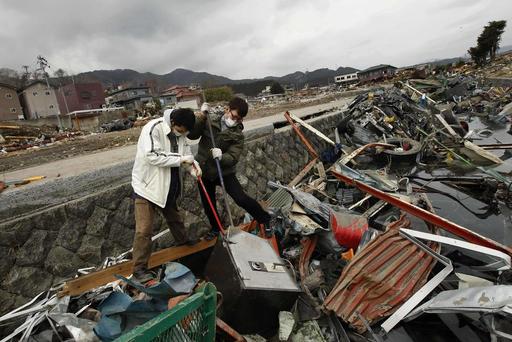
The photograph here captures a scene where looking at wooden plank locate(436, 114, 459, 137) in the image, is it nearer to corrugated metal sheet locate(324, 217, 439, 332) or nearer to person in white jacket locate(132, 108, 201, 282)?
corrugated metal sheet locate(324, 217, 439, 332)

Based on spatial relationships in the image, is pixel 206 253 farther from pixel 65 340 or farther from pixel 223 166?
pixel 65 340

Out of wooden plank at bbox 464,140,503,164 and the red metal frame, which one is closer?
the red metal frame

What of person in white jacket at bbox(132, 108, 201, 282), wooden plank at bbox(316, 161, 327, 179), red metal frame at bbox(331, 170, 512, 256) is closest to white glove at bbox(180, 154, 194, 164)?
person in white jacket at bbox(132, 108, 201, 282)

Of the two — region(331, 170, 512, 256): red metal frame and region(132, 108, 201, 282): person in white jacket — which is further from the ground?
region(132, 108, 201, 282): person in white jacket

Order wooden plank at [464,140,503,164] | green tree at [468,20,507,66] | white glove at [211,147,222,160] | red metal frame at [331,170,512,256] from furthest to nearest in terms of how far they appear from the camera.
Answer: green tree at [468,20,507,66] < wooden plank at [464,140,503,164] < white glove at [211,147,222,160] < red metal frame at [331,170,512,256]

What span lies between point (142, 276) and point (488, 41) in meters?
43.9

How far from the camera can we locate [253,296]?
2617 millimetres

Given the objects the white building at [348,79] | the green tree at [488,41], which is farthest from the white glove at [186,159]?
the white building at [348,79]

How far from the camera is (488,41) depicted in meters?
34.6

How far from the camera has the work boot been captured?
3.26 meters

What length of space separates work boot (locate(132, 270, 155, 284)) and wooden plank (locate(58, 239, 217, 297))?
165mm

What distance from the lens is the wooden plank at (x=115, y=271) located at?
10.1 ft

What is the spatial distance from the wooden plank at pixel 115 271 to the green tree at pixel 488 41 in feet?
140

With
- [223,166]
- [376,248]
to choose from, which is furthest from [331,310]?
[223,166]
